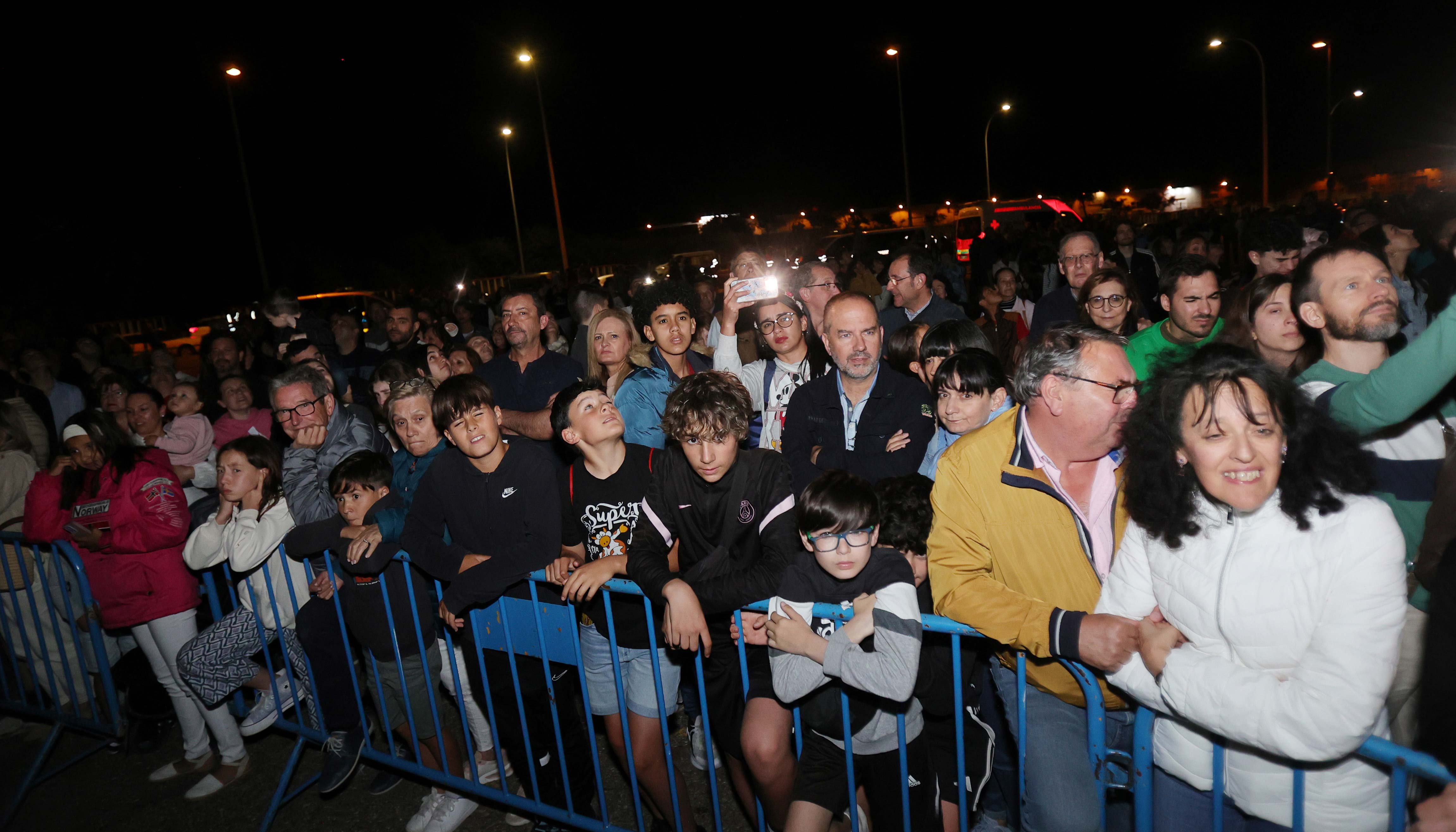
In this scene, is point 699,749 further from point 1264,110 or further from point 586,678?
point 1264,110

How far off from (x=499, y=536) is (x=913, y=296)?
12.9 feet

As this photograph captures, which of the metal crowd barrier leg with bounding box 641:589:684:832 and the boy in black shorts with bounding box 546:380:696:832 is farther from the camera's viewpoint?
the boy in black shorts with bounding box 546:380:696:832

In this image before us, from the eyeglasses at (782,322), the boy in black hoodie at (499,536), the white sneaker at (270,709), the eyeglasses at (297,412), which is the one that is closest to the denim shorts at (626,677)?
the boy in black hoodie at (499,536)

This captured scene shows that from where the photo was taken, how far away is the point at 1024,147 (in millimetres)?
59844

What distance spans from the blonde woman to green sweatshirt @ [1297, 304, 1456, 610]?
3.62 m

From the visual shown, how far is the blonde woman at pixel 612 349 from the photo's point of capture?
516 cm

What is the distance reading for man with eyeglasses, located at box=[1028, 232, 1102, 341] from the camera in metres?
6.13

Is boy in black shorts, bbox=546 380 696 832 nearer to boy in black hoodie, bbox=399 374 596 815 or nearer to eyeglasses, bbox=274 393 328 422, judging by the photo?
boy in black hoodie, bbox=399 374 596 815

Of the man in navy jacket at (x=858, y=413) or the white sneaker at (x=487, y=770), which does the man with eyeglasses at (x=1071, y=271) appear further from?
the white sneaker at (x=487, y=770)

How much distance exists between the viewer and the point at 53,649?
18.5 feet

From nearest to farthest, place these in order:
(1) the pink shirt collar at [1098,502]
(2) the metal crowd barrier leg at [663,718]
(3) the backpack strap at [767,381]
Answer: (1) the pink shirt collar at [1098,502] → (2) the metal crowd barrier leg at [663,718] → (3) the backpack strap at [767,381]

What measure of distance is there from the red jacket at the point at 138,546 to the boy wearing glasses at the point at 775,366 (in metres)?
3.35

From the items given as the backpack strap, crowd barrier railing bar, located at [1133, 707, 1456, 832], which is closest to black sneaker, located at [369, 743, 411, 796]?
the backpack strap

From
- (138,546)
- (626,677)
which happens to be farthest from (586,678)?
(138,546)
